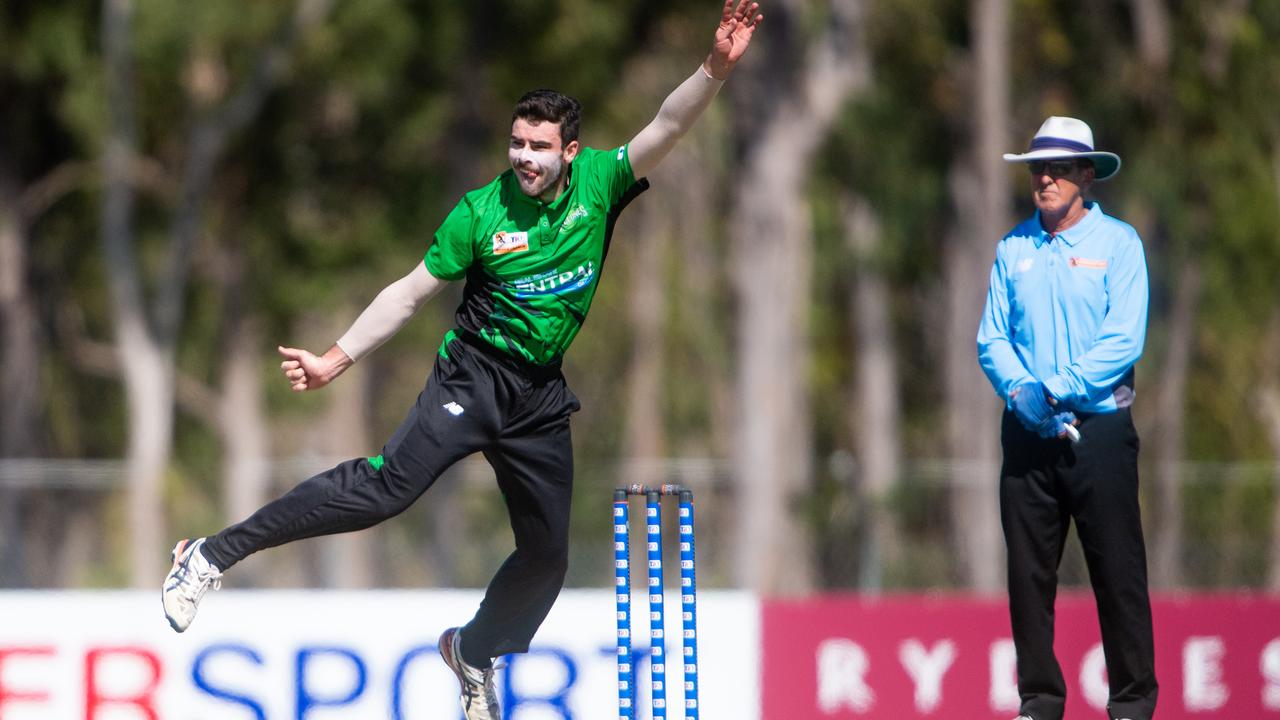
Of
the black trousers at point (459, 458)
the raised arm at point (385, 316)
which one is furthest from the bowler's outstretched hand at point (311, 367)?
the black trousers at point (459, 458)

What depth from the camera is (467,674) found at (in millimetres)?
7453

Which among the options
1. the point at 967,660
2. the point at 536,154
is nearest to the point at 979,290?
the point at 967,660

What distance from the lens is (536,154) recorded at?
21.9 ft

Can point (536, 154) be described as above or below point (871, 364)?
below

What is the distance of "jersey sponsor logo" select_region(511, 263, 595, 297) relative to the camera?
683cm

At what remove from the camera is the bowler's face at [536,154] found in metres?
6.67

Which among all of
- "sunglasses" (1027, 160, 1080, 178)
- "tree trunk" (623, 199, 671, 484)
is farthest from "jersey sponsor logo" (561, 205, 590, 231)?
"tree trunk" (623, 199, 671, 484)

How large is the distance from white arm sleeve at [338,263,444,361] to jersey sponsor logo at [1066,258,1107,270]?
2181 mm

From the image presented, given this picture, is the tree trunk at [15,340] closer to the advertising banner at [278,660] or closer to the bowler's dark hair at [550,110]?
the advertising banner at [278,660]

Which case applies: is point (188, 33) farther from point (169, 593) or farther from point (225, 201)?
point (169, 593)

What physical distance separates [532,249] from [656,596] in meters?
1.25

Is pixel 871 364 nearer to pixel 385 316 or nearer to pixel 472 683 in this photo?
pixel 472 683

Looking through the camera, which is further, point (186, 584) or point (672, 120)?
point (186, 584)

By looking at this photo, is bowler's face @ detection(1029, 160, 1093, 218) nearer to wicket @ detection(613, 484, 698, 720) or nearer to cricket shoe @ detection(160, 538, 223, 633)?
wicket @ detection(613, 484, 698, 720)
